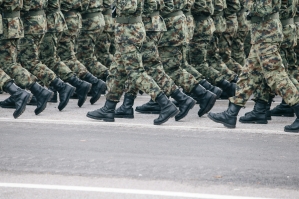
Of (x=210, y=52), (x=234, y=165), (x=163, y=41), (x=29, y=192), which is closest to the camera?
(x=29, y=192)

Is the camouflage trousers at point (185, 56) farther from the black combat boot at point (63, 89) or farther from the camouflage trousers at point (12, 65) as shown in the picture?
the camouflage trousers at point (12, 65)

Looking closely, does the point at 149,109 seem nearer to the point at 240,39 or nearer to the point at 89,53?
the point at 89,53

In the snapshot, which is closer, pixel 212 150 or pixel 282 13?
pixel 212 150

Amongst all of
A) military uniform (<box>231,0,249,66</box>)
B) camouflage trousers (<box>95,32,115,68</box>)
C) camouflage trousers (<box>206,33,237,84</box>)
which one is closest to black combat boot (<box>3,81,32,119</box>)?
camouflage trousers (<box>206,33,237,84</box>)

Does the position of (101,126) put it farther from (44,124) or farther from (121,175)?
(121,175)

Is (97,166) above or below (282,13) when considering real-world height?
below

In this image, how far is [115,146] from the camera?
7.84m

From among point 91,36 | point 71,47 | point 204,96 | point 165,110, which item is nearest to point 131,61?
point 165,110

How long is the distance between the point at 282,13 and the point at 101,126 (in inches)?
93.2

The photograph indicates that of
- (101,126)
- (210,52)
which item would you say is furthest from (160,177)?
(210,52)

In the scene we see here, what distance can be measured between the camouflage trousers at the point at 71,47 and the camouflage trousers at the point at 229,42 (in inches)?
86.0

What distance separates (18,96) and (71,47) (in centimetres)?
202

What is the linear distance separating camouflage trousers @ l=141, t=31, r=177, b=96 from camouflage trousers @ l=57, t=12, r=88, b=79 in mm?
1951

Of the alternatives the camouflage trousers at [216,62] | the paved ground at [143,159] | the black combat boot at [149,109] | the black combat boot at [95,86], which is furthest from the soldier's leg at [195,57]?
the black combat boot at [95,86]
